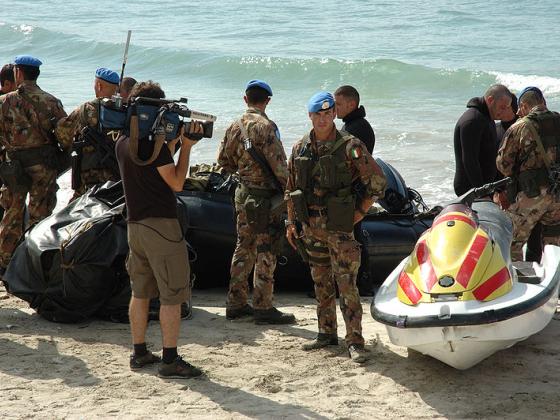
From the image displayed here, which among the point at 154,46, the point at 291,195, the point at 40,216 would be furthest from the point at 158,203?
the point at 154,46

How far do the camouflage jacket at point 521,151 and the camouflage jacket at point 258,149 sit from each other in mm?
A: 1694

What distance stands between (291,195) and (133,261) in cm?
108

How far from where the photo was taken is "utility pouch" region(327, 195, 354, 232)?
586cm

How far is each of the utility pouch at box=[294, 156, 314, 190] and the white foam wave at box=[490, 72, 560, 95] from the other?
14912 millimetres

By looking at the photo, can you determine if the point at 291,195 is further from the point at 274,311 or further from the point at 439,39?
the point at 439,39

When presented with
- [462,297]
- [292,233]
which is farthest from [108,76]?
[462,297]

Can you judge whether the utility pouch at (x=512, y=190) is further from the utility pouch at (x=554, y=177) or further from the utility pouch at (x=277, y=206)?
the utility pouch at (x=277, y=206)

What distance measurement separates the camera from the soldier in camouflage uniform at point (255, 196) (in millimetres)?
6723

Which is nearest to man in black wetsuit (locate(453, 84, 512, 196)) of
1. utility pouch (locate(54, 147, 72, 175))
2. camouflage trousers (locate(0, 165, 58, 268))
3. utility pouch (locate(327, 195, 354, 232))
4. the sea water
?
utility pouch (locate(327, 195, 354, 232))

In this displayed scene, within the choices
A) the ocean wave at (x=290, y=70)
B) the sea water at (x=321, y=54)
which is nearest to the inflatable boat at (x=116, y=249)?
the sea water at (x=321, y=54)

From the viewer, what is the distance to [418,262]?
19.1ft

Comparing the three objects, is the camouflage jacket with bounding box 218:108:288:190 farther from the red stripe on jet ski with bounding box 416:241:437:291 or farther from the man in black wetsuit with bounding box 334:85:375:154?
the red stripe on jet ski with bounding box 416:241:437:291

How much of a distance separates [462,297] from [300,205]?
1197 millimetres

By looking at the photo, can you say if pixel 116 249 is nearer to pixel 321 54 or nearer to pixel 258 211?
pixel 258 211
